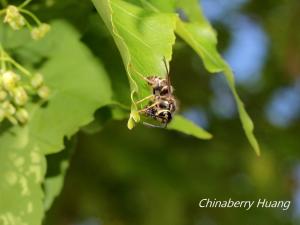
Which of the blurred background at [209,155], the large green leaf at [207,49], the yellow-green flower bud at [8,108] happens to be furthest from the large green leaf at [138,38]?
the blurred background at [209,155]

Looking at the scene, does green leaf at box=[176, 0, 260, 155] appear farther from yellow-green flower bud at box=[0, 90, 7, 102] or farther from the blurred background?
the blurred background

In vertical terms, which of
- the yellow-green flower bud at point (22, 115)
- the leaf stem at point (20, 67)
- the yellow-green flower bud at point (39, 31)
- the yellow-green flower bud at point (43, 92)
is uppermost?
the yellow-green flower bud at point (39, 31)

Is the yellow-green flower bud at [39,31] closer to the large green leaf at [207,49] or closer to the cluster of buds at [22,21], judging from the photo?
the cluster of buds at [22,21]

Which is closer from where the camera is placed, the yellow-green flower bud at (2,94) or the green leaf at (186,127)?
the yellow-green flower bud at (2,94)

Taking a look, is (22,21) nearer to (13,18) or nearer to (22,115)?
(13,18)

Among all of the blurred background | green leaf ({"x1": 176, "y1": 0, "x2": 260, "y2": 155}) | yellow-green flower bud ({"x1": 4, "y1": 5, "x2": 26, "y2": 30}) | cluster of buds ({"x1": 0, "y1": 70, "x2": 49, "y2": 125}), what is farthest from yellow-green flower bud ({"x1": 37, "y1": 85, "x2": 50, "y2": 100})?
the blurred background

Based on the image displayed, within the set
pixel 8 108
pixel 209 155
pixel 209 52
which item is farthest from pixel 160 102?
pixel 209 155

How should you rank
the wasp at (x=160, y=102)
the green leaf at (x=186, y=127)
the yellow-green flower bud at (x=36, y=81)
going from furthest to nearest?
the green leaf at (x=186, y=127) < the yellow-green flower bud at (x=36, y=81) < the wasp at (x=160, y=102)
